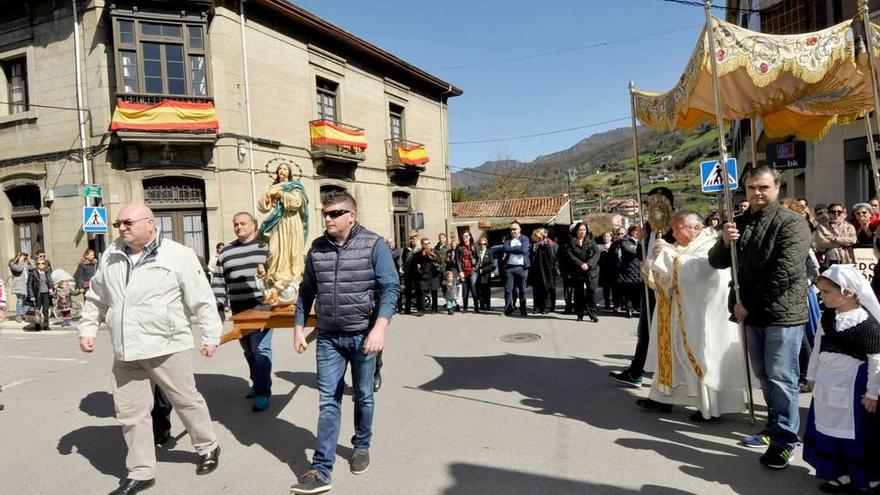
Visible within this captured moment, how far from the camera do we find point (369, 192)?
20672mm

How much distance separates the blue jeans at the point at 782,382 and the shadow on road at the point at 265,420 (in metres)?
2.96

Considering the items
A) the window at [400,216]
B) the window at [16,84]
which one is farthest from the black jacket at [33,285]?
the window at [400,216]

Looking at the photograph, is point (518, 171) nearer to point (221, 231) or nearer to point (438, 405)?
point (221, 231)

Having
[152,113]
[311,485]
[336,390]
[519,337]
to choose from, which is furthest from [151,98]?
[311,485]

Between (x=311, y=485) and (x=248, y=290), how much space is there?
2.48m

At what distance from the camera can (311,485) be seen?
11.0 ft

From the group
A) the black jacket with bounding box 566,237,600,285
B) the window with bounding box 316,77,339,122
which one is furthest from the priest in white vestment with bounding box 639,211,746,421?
the window with bounding box 316,77,339,122

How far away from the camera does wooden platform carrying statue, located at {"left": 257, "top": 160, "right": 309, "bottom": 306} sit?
661 centimetres

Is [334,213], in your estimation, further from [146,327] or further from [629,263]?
[629,263]

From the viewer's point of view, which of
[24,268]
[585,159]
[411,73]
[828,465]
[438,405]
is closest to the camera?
[828,465]

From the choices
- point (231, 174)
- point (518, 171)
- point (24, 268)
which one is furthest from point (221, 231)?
point (518, 171)

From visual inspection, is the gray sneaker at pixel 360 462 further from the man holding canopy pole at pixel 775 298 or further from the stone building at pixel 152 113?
the stone building at pixel 152 113

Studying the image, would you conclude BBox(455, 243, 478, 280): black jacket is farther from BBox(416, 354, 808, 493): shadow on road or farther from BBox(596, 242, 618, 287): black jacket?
BBox(416, 354, 808, 493): shadow on road

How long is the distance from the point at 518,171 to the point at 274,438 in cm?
4791
